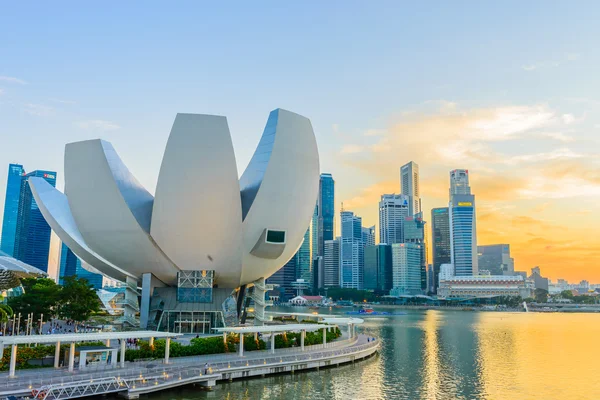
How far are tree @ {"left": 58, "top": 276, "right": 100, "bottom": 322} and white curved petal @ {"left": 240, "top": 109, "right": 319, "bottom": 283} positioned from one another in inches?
540

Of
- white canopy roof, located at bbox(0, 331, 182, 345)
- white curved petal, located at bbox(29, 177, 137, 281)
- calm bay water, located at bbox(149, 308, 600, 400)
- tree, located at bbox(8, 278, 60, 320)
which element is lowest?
calm bay water, located at bbox(149, 308, 600, 400)

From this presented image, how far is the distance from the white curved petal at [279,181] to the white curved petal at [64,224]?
39.7 ft

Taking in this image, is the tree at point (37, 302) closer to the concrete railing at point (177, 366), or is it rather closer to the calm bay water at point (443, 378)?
the concrete railing at point (177, 366)

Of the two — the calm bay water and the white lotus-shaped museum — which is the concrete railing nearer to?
the calm bay water

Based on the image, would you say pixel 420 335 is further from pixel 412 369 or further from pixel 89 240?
pixel 89 240

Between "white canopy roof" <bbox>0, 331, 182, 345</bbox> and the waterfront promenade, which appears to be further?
"white canopy roof" <bbox>0, 331, 182, 345</bbox>

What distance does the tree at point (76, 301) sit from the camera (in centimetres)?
4378

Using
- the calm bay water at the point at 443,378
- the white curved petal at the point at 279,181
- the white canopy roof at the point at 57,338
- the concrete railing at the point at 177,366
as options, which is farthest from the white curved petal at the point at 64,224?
the calm bay water at the point at 443,378

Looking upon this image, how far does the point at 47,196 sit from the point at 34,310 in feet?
33.0

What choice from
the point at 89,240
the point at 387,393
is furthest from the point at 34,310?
the point at 387,393

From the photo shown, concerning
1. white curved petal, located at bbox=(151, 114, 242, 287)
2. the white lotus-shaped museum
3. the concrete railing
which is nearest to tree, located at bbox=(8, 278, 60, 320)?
the white lotus-shaped museum

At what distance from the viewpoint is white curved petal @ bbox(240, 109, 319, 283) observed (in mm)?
40094

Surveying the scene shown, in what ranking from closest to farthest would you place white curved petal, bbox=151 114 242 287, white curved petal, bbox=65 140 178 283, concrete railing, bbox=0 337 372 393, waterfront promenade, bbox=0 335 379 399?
1. waterfront promenade, bbox=0 335 379 399
2. concrete railing, bbox=0 337 372 393
3. white curved petal, bbox=151 114 242 287
4. white curved petal, bbox=65 140 178 283

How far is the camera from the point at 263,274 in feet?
156
